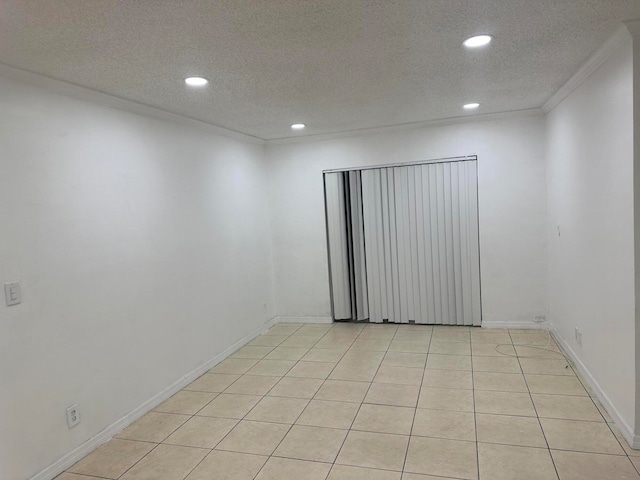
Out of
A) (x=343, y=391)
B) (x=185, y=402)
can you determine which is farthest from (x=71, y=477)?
(x=343, y=391)

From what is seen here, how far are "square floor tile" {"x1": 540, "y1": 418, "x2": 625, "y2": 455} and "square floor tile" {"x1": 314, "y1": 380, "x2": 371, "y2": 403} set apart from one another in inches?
51.9

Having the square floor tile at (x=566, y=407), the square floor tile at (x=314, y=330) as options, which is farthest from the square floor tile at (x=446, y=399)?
the square floor tile at (x=314, y=330)

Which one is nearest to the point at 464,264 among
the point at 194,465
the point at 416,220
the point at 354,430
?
the point at 416,220

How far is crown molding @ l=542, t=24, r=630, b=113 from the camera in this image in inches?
98.7

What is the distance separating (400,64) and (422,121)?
225cm

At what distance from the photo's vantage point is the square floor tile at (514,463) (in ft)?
8.03

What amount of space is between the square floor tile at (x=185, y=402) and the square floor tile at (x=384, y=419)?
1281 millimetres

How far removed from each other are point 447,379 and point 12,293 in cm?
320

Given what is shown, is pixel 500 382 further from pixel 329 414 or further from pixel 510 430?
pixel 329 414

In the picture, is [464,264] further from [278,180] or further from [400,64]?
[400,64]

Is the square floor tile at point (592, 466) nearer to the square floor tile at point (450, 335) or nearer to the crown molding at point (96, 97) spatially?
the square floor tile at point (450, 335)

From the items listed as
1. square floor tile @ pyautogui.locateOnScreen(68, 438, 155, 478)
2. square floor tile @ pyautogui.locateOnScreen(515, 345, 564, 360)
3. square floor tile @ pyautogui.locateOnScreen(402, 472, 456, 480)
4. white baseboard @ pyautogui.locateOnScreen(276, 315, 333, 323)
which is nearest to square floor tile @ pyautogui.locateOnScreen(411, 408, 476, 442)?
square floor tile @ pyautogui.locateOnScreen(402, 472, 456, 480)

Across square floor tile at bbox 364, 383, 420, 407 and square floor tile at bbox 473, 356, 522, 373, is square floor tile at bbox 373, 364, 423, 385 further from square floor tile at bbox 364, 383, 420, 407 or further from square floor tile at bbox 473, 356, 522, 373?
square floor tile at bbox 473, 356, 522, 373

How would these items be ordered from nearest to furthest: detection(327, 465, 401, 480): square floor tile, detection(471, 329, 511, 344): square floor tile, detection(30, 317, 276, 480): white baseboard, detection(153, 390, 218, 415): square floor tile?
detection(327, 465, 401, 480): square floor tile < detection(30, 317, 276, 480): white baseboard < detection(153, 390, 218, 415): square floor tile < detection(471, 329, 511, 344): square floor tile
